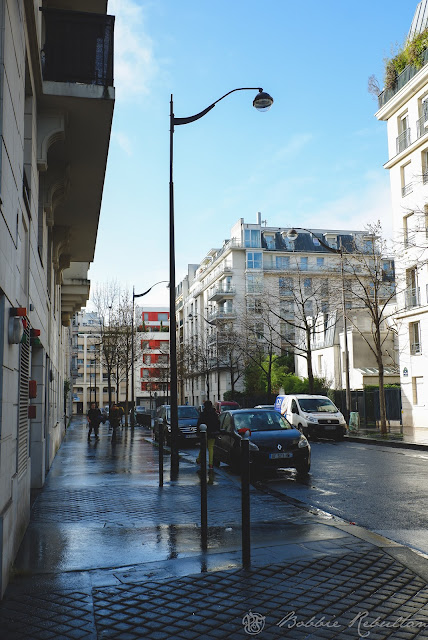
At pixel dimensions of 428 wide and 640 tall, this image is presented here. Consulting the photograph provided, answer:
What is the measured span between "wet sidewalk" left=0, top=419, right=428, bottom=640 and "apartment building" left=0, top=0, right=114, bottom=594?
565 mm

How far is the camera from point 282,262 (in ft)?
252

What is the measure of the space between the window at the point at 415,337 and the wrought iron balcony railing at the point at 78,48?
26351 millimetres

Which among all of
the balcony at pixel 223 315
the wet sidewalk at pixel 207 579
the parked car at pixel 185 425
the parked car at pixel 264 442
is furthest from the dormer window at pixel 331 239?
the wet sidewalk at pixel 207 579

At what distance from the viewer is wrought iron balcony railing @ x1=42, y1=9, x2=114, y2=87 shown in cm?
1047

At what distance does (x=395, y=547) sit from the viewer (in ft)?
21.3

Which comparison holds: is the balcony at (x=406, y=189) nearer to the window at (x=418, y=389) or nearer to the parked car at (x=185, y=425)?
the window at (x=418, y=389)

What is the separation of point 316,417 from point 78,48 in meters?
19.4

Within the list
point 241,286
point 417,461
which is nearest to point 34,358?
point 417,461

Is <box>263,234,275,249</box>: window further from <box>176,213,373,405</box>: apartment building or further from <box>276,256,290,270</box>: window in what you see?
<box>276,256,290,270</box>: window

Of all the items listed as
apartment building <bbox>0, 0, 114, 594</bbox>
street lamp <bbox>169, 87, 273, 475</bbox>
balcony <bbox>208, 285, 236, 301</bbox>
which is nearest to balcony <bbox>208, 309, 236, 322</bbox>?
balcony <bbox>208, 285, 236, 301</bbox>

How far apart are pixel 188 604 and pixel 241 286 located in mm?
69817

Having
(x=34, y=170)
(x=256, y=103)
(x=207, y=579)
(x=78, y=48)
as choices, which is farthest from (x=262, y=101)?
(x=207, y=579)

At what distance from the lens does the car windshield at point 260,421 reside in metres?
14.8

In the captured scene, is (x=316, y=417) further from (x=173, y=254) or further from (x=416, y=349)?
(x=173, y=254)
